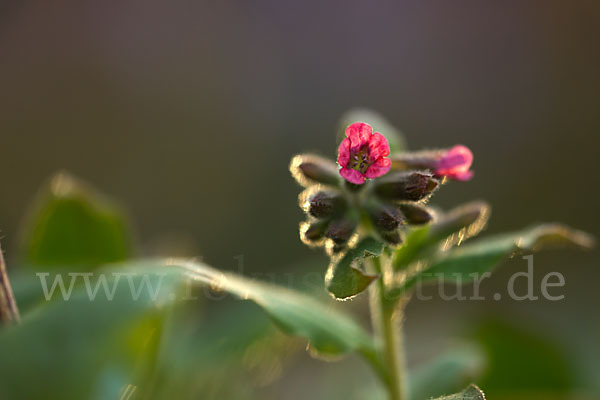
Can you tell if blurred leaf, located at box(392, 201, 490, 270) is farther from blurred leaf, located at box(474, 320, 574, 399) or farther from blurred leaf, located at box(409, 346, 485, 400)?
blurred leaf, located at box(474, 320, 574, 399)

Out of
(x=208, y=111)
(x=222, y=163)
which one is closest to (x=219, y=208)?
(x=222, y=163)

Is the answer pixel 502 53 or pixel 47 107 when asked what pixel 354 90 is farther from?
pixel 47 107

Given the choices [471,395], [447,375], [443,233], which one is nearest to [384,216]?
[443,233]

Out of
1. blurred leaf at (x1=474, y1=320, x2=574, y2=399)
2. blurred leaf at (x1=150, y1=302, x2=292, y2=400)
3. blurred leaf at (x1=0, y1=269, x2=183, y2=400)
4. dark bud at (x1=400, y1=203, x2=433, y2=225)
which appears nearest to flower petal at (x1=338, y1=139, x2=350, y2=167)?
dark bud at (x1=400, y1=203, x2=433, y2=225)

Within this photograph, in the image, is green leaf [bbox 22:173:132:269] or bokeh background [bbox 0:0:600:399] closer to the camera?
green leaf [bbox 22:173:132:269]

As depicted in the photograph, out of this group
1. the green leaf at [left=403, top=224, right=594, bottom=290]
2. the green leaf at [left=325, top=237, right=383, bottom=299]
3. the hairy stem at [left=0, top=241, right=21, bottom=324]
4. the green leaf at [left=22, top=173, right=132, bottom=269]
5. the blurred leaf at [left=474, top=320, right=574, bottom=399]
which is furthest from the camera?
the blurred leaf at [left=474, top=320, right=574, bottom=399]

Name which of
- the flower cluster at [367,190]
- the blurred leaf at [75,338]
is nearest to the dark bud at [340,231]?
the flower cluster at [367,190]

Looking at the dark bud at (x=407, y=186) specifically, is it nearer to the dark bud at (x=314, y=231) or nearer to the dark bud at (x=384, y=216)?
the dark bud at (x=384, y=216)

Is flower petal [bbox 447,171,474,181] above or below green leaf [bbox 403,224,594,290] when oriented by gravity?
above
